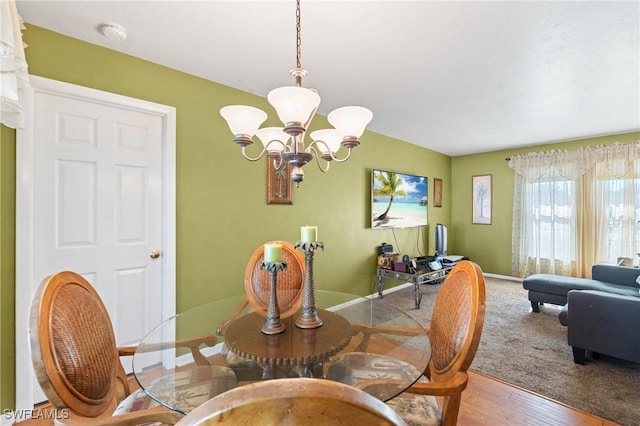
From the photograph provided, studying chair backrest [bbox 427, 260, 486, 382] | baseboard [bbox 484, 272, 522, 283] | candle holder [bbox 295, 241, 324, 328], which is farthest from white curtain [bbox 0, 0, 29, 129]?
baseboard [bbox 484, 272, 522, 283]

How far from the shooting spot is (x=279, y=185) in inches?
118

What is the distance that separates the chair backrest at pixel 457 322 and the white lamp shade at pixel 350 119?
82 centimetres

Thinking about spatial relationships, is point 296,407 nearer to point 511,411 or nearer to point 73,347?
point 73,347

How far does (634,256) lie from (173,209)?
19.5ft

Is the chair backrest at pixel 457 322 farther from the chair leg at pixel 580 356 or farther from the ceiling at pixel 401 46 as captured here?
the chair leg at pixel 580 356

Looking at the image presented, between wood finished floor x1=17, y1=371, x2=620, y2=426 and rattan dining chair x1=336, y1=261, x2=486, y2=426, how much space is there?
788 millimetres

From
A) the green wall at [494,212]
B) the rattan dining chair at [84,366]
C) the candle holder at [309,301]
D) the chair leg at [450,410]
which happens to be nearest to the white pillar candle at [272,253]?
the candle holder at [309,301]

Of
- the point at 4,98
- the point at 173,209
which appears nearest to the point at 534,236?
the point at 173,209

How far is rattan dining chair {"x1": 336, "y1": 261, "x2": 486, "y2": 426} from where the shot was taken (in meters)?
1.00

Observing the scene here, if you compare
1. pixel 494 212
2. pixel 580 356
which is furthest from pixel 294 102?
pixel 494 212

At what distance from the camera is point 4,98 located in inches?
52.1

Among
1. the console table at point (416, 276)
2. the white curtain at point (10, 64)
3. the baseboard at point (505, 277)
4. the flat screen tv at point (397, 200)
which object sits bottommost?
the baseboard at point (505, 277)

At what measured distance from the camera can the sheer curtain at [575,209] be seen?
13.3 ft

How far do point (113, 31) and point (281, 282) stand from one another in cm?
199
